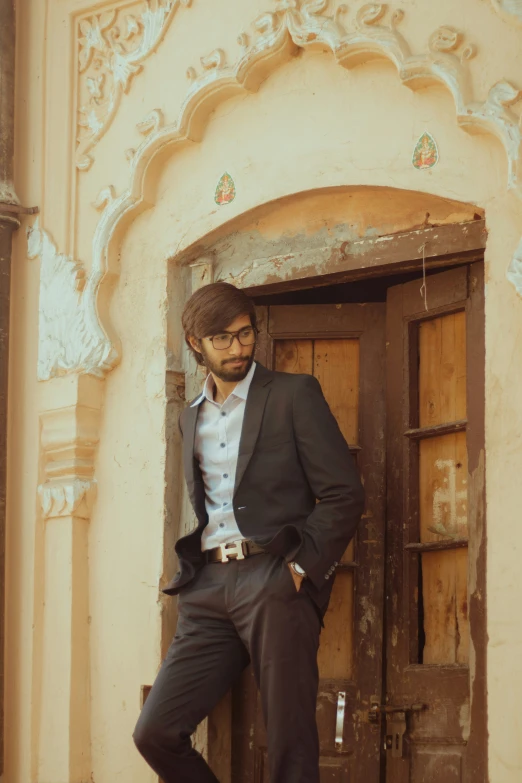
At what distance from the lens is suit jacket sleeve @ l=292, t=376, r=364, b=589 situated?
417 centimetres

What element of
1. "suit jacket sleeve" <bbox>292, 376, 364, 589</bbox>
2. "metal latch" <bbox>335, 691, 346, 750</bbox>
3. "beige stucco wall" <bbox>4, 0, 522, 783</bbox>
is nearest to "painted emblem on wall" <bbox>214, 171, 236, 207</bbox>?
"beige stucco wall" <bbox>4, 0, 522, 783</bbox>

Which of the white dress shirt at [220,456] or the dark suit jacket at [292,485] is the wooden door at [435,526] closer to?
the dark suit jacket at [292,485]

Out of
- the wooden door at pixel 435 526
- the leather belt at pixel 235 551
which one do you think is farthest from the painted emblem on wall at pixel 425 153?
the leather belt at pixel 235 551

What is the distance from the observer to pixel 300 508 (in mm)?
4367

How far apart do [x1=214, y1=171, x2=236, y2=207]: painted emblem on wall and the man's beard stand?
77 cm

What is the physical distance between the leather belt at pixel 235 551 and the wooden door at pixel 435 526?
2.36 feet

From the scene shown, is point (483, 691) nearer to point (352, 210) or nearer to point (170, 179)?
point (352, 210)

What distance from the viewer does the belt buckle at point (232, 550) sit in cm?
434

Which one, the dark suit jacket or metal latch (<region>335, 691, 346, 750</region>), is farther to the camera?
metal latch (<region>335, 691, 346, 750</region>)

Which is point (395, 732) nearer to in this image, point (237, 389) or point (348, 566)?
point (348, 566)

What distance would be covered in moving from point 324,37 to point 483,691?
2374 millimetres

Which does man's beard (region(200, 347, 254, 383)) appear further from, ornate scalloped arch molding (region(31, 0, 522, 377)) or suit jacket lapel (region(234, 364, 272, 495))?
ornate scalloped arch molding (region(31, 0, 522, 377))

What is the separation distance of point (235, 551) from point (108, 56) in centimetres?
229

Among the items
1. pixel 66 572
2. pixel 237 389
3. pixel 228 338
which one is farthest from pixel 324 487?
pixel 66 572
